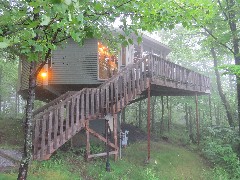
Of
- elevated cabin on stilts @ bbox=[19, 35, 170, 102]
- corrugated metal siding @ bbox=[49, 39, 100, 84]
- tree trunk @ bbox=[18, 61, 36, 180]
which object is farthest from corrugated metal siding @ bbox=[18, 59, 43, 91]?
tree trunk @ bbox=[18, 61, 36, 180]

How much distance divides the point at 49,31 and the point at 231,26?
13598mm

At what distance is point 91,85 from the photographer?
16.1 metres

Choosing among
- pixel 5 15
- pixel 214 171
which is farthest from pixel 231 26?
pixel 5 15

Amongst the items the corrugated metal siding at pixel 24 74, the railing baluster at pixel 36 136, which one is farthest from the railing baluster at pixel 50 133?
the corrugated metal siding at pixel 24 74

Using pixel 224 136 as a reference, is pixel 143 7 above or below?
above

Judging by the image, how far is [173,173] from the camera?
42.2 ft

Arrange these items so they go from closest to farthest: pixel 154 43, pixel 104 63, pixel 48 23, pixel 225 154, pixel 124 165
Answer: pixel 48 23, pixel 124 165, pixel 225 154, pixel 104 63, pixel 154 43

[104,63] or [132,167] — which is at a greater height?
[104,63]

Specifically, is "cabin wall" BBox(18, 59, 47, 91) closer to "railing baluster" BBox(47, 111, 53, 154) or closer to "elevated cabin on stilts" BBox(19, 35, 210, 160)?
"elevated cabin on stilts" BBox(19, 35, 210, 160)

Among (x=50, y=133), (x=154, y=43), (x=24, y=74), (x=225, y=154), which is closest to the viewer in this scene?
(x=50, y=133)

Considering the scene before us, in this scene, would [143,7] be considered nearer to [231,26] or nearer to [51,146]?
[51,146]

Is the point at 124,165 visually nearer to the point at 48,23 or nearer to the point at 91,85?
the point at 91,85

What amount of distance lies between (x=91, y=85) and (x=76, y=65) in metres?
1.56

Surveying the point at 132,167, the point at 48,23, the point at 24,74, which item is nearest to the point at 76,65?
the point at 24,74
